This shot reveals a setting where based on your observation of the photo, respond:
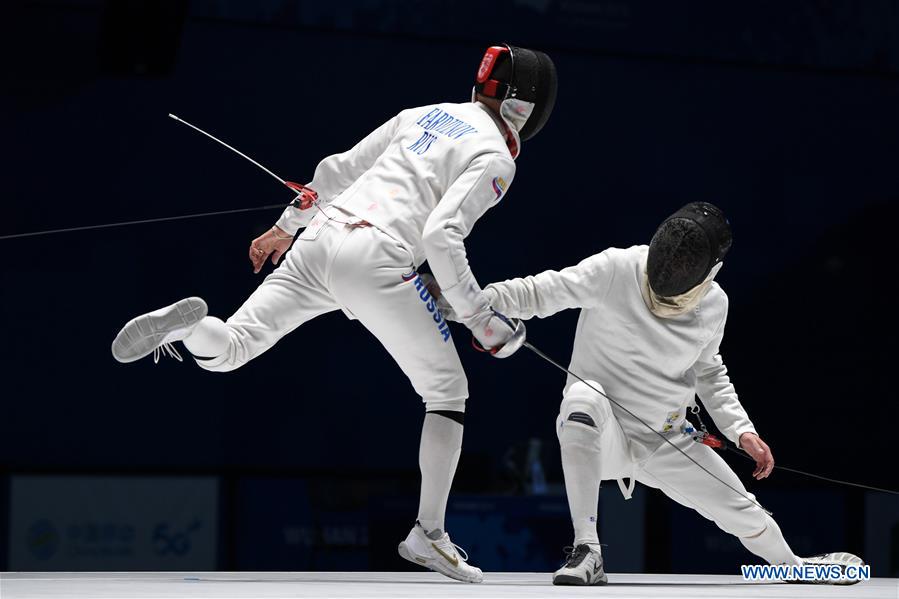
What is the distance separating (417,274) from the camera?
272 centimetres

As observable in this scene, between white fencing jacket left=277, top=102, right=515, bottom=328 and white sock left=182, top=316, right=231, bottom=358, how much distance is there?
43cm

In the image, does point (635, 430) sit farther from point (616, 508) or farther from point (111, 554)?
point (111, 554)

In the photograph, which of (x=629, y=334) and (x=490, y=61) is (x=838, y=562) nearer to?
(x=629, y=334)

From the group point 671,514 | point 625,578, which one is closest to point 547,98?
point 625,578

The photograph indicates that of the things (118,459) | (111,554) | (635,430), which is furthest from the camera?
(118,459)

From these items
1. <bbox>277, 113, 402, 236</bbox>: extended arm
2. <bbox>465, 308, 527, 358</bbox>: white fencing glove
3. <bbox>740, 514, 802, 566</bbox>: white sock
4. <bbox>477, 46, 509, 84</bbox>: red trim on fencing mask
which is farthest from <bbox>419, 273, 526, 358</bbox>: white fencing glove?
<bbox>740, 514, 802, 566</bbox>: white sock

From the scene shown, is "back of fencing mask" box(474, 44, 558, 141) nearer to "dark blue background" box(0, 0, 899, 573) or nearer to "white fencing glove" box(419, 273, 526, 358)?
"white fencing glove" box(419, 273, 526, 358)

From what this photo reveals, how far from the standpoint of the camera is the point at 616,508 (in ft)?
17.6

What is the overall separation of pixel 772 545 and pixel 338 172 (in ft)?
4.85

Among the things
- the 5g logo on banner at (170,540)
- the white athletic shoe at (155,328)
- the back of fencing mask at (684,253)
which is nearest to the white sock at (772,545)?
the back of fencing mask at (684,253)

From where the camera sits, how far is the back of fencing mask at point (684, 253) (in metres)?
2.78

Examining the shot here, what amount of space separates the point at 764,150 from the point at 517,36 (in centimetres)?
158

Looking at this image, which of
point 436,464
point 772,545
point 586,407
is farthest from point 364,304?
point 772,545

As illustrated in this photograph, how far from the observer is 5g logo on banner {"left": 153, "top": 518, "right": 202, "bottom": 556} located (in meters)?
5.36
